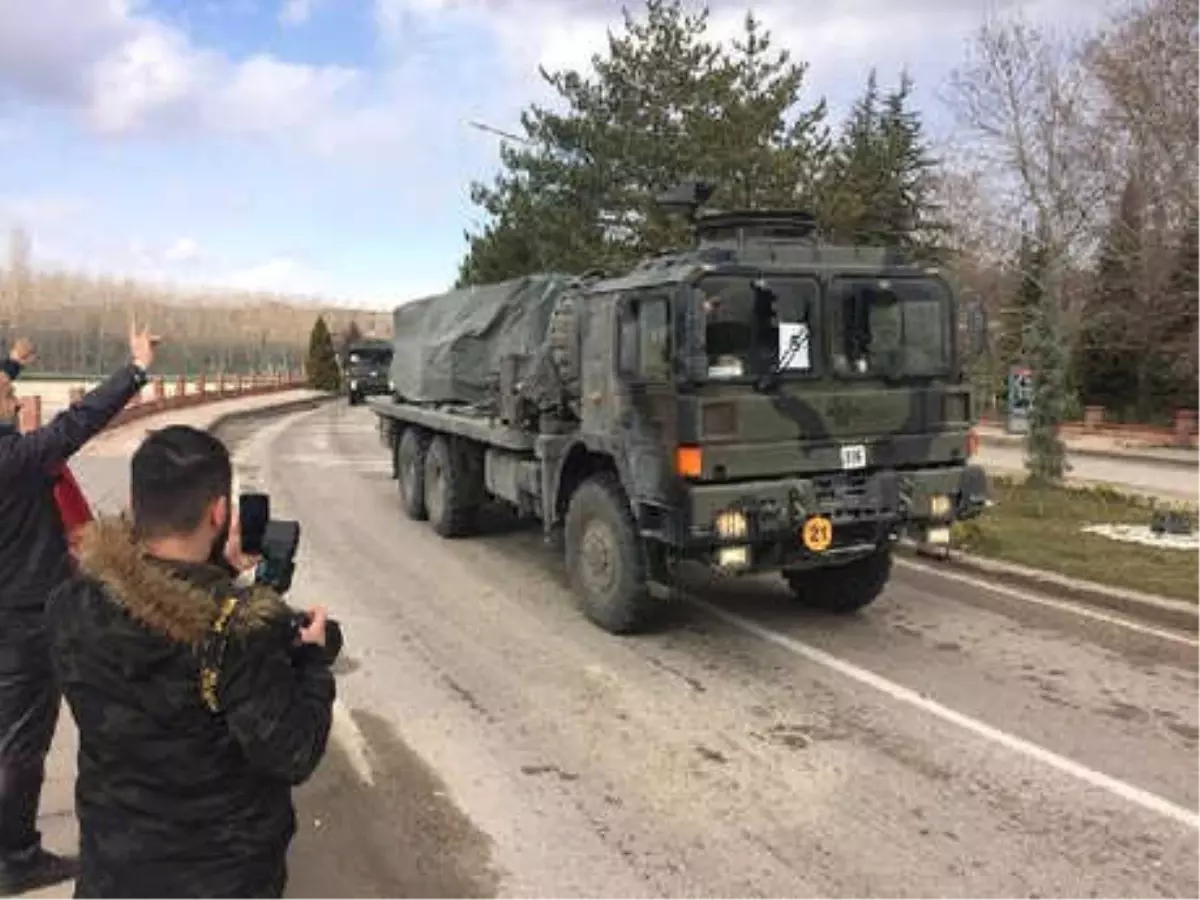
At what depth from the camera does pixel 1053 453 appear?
1619cm

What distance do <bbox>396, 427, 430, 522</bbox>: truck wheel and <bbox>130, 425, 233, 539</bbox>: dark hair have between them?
10646 mm

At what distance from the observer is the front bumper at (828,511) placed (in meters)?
7.25

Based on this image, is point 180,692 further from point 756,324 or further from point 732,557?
point 756,324

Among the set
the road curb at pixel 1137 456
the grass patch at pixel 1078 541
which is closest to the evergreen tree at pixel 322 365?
the road curb at pixel 1137 456

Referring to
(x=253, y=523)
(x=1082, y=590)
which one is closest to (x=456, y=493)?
(x=1082, y=590)

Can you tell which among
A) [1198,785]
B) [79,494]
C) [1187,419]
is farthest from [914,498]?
[1187,419]

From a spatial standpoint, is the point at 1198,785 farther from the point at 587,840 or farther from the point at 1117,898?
the point at 587,840

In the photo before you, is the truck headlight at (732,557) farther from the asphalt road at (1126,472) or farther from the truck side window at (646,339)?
the asphalt road at (1126,472)

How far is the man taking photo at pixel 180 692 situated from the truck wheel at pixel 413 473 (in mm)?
10637

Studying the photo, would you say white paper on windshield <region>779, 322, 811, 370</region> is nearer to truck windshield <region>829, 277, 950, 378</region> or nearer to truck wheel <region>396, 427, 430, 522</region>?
truck windshield <region>829, 277, 950, 378</region>

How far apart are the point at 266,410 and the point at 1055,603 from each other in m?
29.4

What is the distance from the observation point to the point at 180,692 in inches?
95.0

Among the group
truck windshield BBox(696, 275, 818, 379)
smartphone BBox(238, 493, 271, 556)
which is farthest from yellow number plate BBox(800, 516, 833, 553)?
smartphone BBox(238, 493, 271, 556)

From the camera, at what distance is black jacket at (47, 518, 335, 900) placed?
240cm
